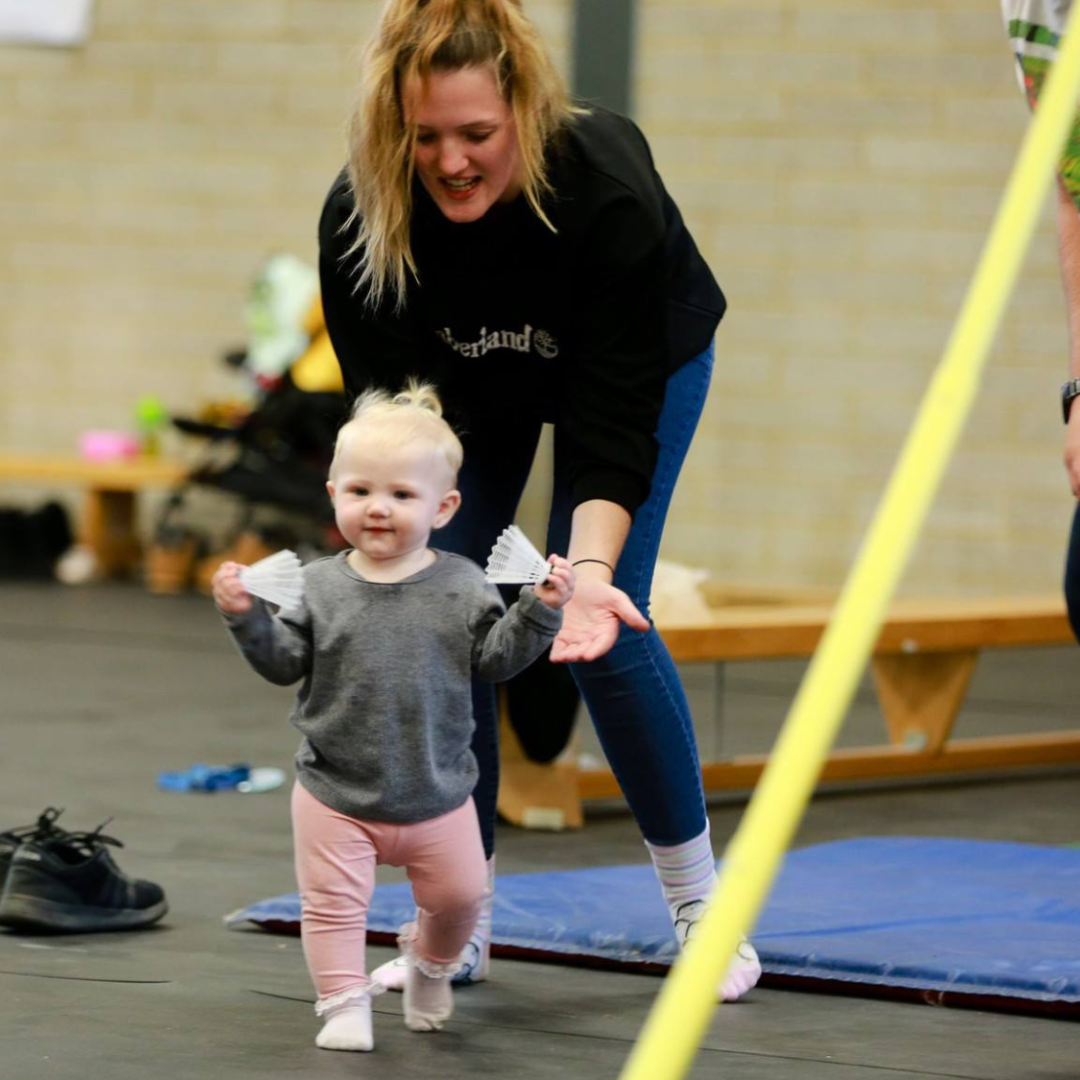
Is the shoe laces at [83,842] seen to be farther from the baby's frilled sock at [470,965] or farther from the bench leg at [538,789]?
the bench leg at [538,789]

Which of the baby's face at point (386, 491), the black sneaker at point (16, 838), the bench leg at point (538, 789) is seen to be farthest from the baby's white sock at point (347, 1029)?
the bench leg at point (538, 789)

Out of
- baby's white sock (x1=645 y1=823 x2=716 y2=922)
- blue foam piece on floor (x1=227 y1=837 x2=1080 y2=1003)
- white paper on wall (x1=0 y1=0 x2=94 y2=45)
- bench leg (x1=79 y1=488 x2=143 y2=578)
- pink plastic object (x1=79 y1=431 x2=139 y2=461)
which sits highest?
white paper on wall (x1=0 y1=0 x2=94 y2=45)

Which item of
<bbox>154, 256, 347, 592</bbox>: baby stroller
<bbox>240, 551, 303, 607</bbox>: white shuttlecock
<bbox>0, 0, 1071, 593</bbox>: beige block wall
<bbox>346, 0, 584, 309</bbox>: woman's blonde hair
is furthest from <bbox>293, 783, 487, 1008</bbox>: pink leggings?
<bbox>154, 256, 347, 592</bbox>: baby stroller

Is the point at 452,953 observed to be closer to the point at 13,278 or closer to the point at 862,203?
the point at 862,203

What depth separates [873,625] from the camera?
129cm

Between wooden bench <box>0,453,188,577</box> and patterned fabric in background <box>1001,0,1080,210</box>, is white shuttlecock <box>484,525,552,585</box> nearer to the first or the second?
patterned fabric in background <box>1001,0,1080,210</box>

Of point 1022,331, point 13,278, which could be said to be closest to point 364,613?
point 1022,331

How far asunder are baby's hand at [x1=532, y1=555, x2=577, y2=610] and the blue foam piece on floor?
70 centimetres

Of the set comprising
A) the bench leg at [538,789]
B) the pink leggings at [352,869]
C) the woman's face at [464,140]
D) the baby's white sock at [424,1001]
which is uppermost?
the woman's face at [464,140]

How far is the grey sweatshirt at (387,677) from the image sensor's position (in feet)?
6.97

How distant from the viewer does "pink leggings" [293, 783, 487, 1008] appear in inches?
84.2

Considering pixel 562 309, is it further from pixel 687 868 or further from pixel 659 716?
pixel 687 868

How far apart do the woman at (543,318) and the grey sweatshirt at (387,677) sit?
0.14 meters

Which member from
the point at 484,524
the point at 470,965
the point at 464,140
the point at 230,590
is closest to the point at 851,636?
the point at 230,590
